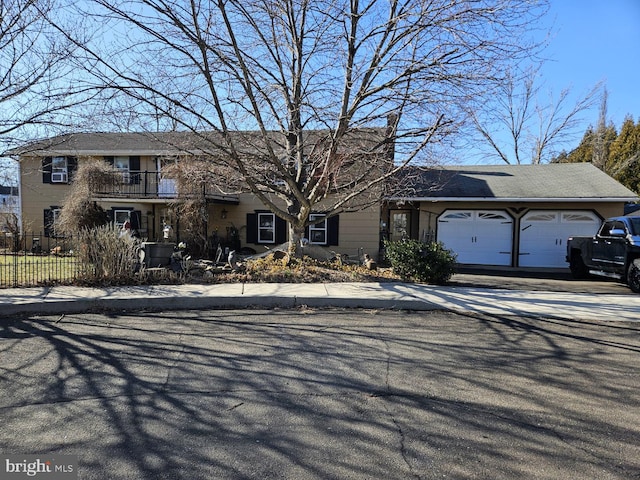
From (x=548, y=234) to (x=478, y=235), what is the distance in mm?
2603

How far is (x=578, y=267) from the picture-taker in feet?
43.2

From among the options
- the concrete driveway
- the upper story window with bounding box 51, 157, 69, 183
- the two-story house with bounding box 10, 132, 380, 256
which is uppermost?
the upper story window with bounding box 51, 157, 69, 183

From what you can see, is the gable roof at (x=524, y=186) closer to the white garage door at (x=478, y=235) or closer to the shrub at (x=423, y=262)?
the white garage door at (x=478, y=235)

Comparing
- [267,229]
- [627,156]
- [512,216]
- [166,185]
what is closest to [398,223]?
[512,216]

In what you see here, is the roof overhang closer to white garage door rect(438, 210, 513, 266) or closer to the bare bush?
white garage door rect(438, 210, 513, 266)

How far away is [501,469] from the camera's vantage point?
2789 millimetres

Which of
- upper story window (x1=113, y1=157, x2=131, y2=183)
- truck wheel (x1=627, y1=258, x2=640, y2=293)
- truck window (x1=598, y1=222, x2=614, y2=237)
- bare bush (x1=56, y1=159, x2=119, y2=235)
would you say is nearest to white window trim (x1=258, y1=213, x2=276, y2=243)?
bare bush (x1=56, y1=159, x2=119, y2=235)

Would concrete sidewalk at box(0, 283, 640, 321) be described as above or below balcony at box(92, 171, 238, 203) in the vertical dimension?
below

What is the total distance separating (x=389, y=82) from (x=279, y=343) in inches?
241

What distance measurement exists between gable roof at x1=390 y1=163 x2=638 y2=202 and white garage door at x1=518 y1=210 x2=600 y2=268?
909mm

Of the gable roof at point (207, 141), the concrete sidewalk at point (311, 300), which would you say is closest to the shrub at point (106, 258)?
the concrete sidewalk at point (311, 300)

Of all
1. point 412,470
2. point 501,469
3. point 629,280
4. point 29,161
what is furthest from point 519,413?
point 29,161

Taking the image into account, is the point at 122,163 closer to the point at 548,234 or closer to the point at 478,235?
the point at 478,235

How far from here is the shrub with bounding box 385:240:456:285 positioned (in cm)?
1001
